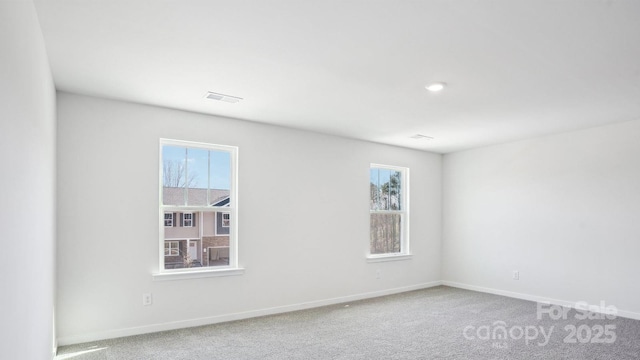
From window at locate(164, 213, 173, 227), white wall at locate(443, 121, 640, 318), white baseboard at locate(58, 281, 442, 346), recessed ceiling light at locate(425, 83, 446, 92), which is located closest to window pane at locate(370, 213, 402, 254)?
white baseboard at locate(58, 281, 442, 346)

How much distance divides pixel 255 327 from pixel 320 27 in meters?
3.15

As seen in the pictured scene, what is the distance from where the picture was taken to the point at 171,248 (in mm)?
4270

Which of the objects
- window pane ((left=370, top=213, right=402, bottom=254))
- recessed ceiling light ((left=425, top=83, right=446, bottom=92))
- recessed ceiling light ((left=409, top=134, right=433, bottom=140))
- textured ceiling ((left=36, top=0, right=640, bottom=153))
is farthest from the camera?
window pane ((left=370, top=213, right=402, bottom=254))

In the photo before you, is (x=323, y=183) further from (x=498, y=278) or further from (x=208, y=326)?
(x=498, y=278)

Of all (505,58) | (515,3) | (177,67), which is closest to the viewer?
(515,3)

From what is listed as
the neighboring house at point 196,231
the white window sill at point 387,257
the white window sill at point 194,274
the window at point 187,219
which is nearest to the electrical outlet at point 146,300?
the white window sill at point 194,274

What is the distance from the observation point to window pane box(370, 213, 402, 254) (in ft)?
19.9

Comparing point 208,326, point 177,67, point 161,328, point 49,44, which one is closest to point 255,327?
point 208,326

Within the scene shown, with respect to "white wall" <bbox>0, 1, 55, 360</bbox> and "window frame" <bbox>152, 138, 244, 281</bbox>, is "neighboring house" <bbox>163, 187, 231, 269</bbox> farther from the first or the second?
"white wall" <bbox>0, 1, 55, 360</bbox>

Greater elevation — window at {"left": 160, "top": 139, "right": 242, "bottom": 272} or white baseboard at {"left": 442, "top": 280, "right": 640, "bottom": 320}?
window at {"left": 160, "top": 139, "right": 242, "bottom": 272}

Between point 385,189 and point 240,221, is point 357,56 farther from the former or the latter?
point 385,189

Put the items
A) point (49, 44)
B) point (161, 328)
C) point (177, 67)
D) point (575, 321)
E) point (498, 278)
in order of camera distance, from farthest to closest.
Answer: point (498, 278) < point (575, 321) < point (161, 328) < point (177, 67) < point (49, 44)

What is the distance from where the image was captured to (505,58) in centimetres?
287

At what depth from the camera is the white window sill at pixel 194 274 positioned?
4.05 meters
